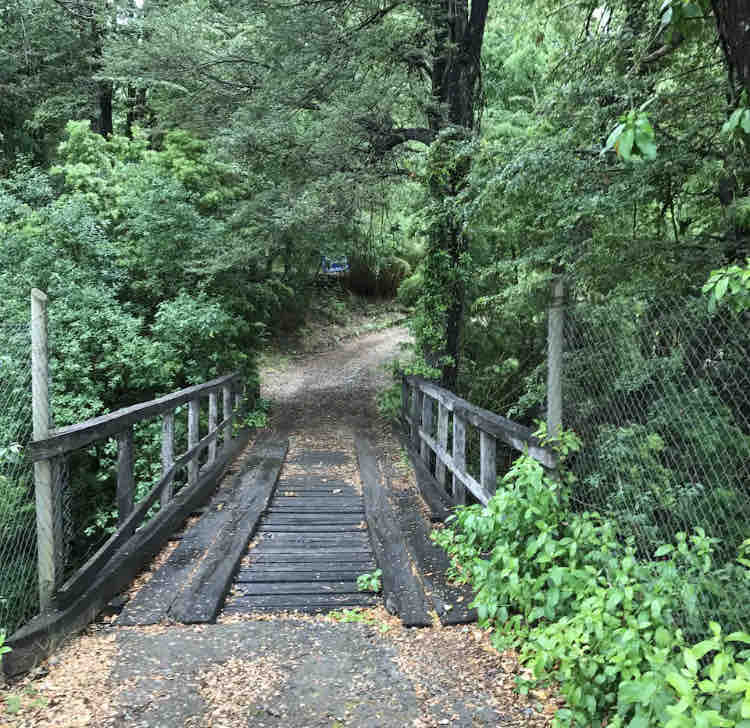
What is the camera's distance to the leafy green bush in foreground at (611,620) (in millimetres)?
1902

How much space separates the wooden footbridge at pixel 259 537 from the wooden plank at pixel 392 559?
0.01m

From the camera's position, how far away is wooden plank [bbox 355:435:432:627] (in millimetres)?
3934

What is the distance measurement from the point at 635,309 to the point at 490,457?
1913mm

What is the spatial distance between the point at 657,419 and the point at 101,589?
3.60 meters

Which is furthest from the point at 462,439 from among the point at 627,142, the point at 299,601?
the point at 627,142

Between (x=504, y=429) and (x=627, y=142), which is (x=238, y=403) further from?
(x=627, y=142)

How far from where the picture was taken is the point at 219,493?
6.82 m

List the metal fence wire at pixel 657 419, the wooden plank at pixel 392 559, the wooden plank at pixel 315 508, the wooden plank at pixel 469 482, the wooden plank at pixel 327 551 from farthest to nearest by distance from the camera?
the wooden plank at pixel 315 508
the wooden plank at pixel 327 551
the wooden plank at pixel 469 482
the wooden plank at pixel 392 559
the metal fence wire at pixel 657 419

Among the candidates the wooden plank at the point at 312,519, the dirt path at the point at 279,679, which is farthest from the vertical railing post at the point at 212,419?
the dirt path at the point at 279,679

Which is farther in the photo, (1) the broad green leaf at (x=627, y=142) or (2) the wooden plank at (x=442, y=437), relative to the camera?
(2) the wooden plank at (x=442, y=437)

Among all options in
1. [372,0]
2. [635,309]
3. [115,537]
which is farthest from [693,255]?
[372,0]

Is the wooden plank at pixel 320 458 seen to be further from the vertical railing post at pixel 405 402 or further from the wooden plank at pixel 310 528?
the wooden plank at pixel 310 528

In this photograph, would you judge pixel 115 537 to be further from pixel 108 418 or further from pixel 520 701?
pixel 520 701

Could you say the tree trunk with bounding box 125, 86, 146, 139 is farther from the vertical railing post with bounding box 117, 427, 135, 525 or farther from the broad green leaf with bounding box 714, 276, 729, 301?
the broad green leaf with bounding box 714, 276, 729, 301
